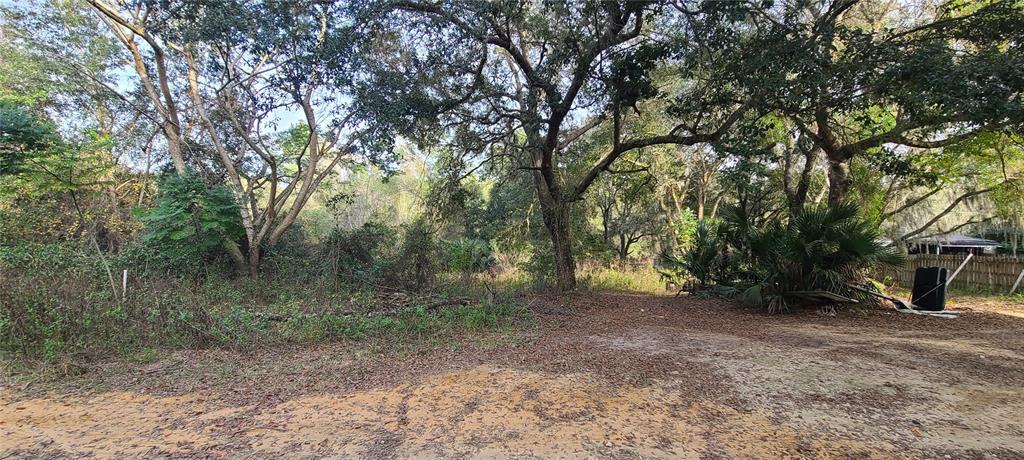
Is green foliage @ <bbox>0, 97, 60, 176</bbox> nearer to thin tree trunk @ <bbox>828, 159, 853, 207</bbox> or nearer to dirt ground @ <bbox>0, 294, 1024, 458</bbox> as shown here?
dirt ground @ <bbox>0, 294, 1024, 458</bbox>

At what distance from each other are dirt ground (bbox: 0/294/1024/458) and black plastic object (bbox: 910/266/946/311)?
7.37 feet

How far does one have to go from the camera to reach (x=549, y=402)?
13.0 feet

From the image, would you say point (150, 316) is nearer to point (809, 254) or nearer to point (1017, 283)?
point (809, 254)

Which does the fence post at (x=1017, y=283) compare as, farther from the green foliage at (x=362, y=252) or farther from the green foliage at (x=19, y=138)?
the green foliage at (x=19, y=138)

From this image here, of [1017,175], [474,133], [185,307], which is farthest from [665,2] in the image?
[1017,175]

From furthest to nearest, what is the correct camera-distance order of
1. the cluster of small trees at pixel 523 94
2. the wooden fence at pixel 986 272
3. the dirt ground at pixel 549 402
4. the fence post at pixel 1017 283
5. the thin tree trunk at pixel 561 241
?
the wooden fence at pixel 986 272, the fence post at pixel 1017 283, the thin tree trunk at pixel 561 241, the cluster of small trees at pixel 523 94, the dirt ground at pixel 549 402

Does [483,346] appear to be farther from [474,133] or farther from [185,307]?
[474,133]

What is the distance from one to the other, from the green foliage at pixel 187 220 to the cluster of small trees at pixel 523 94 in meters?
0.06

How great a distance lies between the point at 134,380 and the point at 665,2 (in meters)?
8.28

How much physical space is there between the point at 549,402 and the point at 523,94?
28.5ft

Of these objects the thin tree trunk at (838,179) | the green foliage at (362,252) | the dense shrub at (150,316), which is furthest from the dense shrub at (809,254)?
the green foliage at (362,252)

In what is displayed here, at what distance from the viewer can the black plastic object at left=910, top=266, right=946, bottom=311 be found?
847 centimetres

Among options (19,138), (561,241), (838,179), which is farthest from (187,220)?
(838,179)

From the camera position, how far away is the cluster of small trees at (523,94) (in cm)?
693
